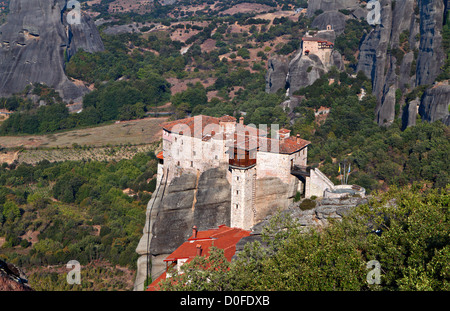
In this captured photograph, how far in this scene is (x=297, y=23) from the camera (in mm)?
120750

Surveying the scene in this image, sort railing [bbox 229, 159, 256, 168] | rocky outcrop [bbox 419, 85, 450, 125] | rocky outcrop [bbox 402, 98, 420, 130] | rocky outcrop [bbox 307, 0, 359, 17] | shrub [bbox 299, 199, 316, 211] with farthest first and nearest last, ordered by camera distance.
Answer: rocky outcrop [bbox 307, 0, 359, 17]
rocky outcrop [bbox 402, 98, 420, 130]
rocky outcrop [bbox 419, 85, 450, 125]
railing [bbox 229, 159, 256, 168]
shrub [bbox 299, 199, 316, 211]

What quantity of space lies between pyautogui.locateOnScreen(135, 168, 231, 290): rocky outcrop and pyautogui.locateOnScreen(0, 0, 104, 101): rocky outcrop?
6252cm

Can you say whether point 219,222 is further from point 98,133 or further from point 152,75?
point 152,75

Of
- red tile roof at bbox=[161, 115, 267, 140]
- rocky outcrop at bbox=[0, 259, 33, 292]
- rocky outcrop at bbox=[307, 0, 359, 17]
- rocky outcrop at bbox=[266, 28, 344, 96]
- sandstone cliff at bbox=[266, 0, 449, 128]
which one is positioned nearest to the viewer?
rocky outcrop at bbox=[0, 259, 33, 292]

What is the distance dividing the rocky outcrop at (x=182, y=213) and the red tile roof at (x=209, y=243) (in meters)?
1.42

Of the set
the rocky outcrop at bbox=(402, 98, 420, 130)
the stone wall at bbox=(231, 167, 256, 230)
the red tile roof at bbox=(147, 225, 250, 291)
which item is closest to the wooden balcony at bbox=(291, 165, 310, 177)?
the stone wall at bbox=(231, 167, 256, 230)

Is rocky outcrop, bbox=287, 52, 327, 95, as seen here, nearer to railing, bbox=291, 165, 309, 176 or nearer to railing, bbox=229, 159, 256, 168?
railing, bbox=291, 165, 309, 176

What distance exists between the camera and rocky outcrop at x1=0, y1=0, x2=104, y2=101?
341ft

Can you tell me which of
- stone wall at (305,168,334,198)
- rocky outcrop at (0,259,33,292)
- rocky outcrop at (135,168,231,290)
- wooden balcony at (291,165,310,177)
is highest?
rocky outcrop at (0,259,33,292)

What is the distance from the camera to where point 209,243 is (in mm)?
38469

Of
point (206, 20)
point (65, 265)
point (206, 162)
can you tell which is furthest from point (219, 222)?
point (206, 20)

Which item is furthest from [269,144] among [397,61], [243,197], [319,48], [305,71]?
[319,48]

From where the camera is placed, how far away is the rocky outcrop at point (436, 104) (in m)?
58.4

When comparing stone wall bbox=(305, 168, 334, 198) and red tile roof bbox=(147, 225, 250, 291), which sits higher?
stone wall bbox=(305, 168, 334, 198)
